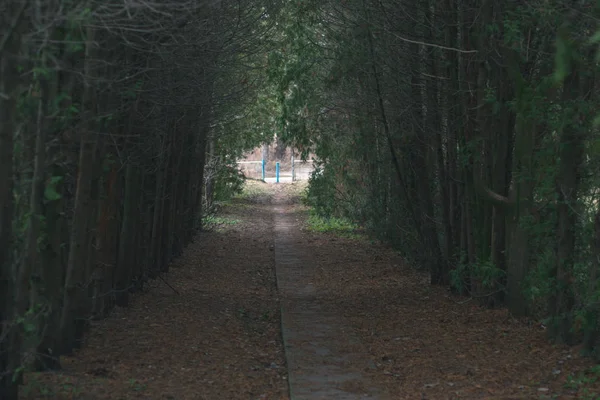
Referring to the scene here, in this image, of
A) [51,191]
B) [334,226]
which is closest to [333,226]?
[334,226]

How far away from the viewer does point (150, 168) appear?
1415 cm

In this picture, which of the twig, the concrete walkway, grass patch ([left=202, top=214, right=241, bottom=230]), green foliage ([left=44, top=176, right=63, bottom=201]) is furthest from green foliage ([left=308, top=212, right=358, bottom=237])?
the twig

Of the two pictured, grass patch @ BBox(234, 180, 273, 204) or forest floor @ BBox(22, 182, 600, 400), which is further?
grass patch @ BBox(234, 180, 273, 204)

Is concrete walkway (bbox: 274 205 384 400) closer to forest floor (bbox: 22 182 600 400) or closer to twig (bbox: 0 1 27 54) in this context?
forest floor (bbox: 22 182 600 400)

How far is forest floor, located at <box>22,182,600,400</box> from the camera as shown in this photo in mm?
8188

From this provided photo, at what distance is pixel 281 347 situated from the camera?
1095cm

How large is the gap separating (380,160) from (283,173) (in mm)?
48692

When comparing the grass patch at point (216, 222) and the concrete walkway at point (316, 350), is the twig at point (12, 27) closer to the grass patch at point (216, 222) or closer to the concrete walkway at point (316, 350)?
the concrete walkway at point (316, 350)

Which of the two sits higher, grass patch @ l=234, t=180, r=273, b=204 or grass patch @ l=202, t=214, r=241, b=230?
grass patch @ l=234, t=180, r=273, b=204

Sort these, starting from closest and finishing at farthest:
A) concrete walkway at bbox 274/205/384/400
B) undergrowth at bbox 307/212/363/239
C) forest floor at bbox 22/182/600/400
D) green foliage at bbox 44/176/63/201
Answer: green foliage at bbox 44/176/63/201 → forest floor at bbox 22/182/600/400 → concrete walkway at bbox 274/205/384/400 → undergrowth at bbox 307/212/363/239

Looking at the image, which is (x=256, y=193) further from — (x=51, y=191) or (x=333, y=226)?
(x=51, y=191)

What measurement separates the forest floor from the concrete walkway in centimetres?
15

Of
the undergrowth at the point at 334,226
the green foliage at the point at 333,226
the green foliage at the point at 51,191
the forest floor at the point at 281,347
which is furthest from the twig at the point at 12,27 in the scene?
the green foliage at the point at 333,226

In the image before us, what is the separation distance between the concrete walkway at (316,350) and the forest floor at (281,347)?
15 cm
